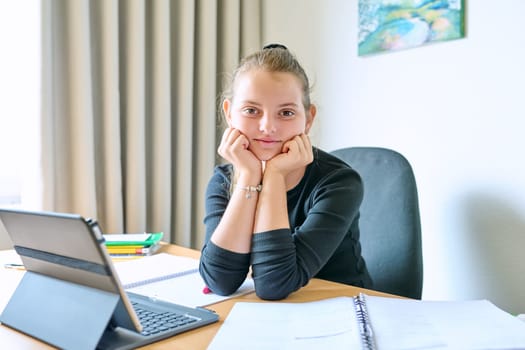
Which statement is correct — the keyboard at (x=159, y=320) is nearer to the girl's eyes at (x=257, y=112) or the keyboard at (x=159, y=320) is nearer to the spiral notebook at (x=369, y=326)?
the spiral notebook at (x=369, y=326)

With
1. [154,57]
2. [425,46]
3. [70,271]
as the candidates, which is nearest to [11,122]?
[154,57]

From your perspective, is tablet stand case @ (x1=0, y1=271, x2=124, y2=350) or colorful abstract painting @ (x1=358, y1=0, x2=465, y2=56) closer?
tablet stand case @ (x1=0, y1=271, x2=124, y2=350)

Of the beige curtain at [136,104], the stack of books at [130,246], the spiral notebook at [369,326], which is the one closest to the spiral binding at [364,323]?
the spiral notebook at [369,326]

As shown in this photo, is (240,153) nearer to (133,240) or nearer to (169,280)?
(169,280)

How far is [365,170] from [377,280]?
1.02 feet

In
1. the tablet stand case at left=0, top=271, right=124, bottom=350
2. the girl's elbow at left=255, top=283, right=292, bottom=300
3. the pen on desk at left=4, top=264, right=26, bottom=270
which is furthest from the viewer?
the pen on desk at left=4, top=264, right=26, bottom=270

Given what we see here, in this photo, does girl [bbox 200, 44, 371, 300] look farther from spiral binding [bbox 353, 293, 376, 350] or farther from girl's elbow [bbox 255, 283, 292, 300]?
spiral binding [bbox 353, 293, 376, 350]

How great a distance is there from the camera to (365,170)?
1.45 metres

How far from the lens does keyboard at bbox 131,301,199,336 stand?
0.76 meters

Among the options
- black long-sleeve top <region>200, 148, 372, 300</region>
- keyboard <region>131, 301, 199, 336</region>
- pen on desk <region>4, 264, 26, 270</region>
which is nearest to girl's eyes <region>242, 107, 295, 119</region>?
black long-sleeve top <region>200, 148, 372, 300</region>

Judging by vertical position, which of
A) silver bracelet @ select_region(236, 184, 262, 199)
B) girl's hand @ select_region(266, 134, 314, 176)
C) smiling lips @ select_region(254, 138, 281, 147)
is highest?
smiling lips @ select_region(254, 138, 281, 147)

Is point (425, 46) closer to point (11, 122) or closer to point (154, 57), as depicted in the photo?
point (154, 57)

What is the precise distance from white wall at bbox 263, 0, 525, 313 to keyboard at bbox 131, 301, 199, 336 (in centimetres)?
101

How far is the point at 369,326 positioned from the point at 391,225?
0.63 m
